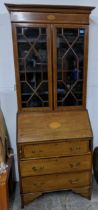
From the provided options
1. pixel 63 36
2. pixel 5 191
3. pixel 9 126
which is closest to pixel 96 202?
pixel 5 191

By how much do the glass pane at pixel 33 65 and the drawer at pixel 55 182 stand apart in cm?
76

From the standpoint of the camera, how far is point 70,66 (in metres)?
1.96

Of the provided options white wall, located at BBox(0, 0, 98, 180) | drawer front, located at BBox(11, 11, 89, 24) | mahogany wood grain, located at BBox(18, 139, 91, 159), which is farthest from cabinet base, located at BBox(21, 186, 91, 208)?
drawer front, located at BBox(11, 11, 89, 24)

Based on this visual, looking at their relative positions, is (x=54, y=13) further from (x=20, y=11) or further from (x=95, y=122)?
(x=95, y=122)

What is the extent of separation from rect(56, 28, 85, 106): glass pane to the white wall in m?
0.28

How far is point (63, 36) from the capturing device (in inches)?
72.7

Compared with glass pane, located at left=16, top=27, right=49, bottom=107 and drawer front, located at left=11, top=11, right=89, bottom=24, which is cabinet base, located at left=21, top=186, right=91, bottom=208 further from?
drawer front, located at left=11, top=11, right=89, bottom=24

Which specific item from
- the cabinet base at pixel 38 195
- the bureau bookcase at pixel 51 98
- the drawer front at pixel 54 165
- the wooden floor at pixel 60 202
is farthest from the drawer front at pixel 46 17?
the wooden floor at pixel 60 202

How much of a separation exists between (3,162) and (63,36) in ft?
4.53

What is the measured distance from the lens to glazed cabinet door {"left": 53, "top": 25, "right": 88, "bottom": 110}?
1.85 meters

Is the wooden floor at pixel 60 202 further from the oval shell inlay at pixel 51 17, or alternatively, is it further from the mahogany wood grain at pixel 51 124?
the oval shell inlay at pixel 51 17

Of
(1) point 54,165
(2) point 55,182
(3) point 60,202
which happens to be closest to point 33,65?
(1) point 54,165

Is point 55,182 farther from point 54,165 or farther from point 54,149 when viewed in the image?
point 54,149

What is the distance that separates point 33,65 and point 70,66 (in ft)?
1.25
